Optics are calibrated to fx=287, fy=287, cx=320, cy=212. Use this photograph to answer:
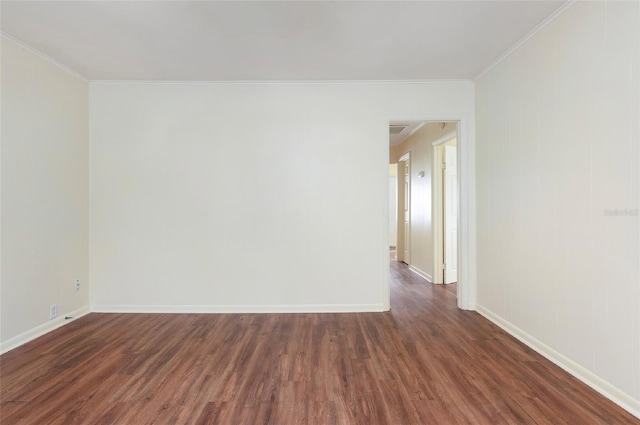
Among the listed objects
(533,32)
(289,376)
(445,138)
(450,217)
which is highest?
(533,32)

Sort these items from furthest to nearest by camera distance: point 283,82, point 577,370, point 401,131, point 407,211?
1. point 407,211
2. point 401,131
3. point 283,82
4. point 577,370

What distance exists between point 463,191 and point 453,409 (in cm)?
228

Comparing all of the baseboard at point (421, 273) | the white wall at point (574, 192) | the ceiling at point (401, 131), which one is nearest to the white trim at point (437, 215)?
the baseboard at point (421, 273)

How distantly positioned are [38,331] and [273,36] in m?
3.36

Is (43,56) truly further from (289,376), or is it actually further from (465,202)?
(465,202)

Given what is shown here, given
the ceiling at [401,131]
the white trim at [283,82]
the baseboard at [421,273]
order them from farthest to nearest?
the ceiling at [401,131] → the baseboard at [421,273] → the white trim at [283,82]

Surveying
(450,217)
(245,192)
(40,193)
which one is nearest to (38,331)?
(40,193)

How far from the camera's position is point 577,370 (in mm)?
1961

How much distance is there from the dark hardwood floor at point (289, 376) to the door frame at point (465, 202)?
1.62 feet

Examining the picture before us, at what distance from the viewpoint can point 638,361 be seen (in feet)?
5.24

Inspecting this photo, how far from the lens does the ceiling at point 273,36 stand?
2.07 meters

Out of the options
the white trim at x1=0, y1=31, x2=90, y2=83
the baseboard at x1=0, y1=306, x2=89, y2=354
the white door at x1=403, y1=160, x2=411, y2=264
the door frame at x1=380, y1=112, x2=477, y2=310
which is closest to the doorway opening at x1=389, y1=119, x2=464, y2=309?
the white door at x1=403, y1=160, x2=411, y2=264

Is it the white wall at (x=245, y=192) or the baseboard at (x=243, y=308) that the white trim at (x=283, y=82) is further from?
the baseboard at (x=243, y=308)

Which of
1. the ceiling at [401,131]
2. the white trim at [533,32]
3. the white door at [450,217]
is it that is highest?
the ceiling at [401,131]
